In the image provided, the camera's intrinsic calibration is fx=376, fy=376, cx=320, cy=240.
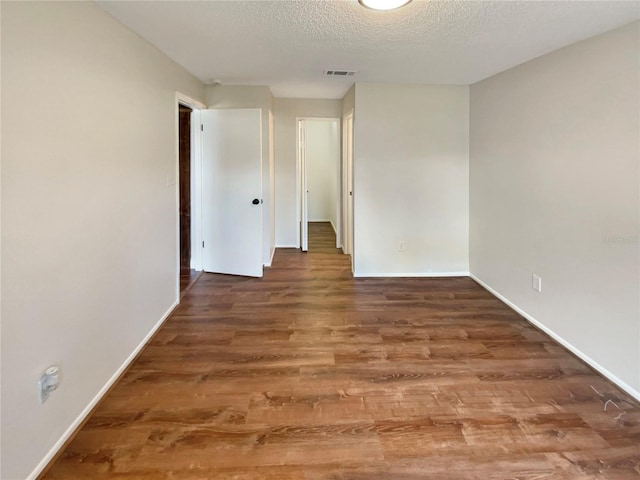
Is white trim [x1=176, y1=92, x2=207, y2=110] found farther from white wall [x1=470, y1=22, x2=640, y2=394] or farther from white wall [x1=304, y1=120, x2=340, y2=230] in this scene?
white wall [x1=304, y1=120, x2=340, y2=230]

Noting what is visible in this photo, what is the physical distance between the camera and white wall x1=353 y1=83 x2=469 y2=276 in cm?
435

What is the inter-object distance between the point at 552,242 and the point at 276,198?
13.3 ft

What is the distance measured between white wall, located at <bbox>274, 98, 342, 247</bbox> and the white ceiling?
6.60 feet

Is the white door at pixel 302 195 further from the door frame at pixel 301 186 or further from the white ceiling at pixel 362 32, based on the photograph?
the white ceiling at pixel 362 32

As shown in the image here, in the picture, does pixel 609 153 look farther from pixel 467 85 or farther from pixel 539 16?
pixel 467 85

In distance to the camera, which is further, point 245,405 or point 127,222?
point 127,222

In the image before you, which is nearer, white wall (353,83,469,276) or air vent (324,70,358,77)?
air vent (324,70,358,77)

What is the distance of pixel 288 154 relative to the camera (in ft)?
19.6

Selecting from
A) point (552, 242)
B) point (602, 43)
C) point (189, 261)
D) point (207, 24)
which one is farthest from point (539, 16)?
point (189, 261)

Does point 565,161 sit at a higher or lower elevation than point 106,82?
lower

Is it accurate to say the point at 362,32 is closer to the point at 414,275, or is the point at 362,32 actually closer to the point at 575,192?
the point at 575,192

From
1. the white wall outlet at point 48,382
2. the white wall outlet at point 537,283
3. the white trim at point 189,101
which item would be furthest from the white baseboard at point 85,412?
the white wall outlet at point 537,283

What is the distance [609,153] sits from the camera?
2418mm

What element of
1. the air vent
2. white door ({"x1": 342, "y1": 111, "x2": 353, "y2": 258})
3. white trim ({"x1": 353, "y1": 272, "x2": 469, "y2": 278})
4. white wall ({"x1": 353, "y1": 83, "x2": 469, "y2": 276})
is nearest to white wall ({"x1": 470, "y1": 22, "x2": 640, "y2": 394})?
white wall ({"x1": 353, "y1": 83, "x2": 469, "y2": 276})
